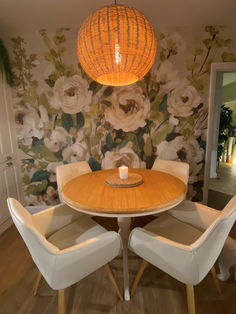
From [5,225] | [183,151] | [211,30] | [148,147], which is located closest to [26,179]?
[5,225]

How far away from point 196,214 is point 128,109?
1.45 m

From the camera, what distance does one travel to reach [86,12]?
1718 millimetres

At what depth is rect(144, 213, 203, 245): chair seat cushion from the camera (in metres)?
1.16

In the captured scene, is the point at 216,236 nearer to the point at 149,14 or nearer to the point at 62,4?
the point at 149,14

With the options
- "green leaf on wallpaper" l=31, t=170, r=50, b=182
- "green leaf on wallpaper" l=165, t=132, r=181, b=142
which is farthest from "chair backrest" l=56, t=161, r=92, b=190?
"green leaf on wallpaper" l=165, t=132, r=181, b=142

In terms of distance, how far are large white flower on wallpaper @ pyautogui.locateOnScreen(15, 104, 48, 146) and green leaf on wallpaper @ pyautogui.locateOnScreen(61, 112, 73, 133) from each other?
0.73ft

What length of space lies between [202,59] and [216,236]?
6.72 feet

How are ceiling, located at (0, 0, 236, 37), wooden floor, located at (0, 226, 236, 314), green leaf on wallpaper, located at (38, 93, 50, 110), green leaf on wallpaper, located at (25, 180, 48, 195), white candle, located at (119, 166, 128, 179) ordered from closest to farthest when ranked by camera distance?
1. wooden floor, located at (0, 226, 236, 314)
2. white candle, located at (119, 166, 128, 179)
3. ceiling, located at (0, 0, 236, 37)
4. green leaf on wallpaper, located at (38, 93, 50, 110)
5. green leaf on wallpaper, located at (25, 180, 48, 195)

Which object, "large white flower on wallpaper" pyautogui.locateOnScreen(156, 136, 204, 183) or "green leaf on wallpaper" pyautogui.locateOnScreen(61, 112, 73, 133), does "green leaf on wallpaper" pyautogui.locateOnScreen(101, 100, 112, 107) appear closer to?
"green leaf on wallpaper" pyautogui.locateOnScreen(61, 112, 73, 133)

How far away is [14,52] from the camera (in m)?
2.08

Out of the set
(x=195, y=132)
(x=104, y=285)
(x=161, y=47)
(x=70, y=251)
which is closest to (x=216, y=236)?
(x=70, y=251)

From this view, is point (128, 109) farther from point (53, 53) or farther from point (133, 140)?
point (53, 53)

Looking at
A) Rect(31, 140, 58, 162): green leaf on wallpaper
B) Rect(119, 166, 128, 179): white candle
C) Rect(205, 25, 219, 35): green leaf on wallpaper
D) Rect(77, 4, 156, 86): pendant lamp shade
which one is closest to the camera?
Rect(77, 4, 156, 86): pendant lamp shade

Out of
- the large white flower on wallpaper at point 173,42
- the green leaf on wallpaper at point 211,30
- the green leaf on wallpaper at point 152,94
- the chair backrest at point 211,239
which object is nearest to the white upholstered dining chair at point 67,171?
the green leaf on wallpaper at point 152,94
